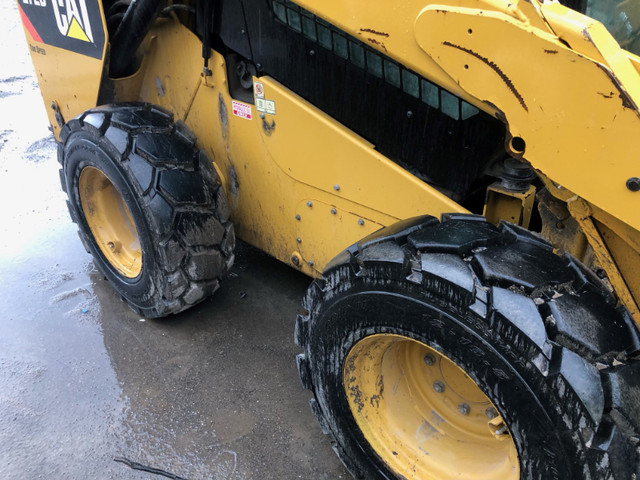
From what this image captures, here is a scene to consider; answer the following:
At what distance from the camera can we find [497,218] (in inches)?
75.0

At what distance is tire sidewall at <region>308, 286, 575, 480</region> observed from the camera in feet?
4.44

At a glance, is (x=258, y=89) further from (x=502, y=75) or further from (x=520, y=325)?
(x=520, y=325)

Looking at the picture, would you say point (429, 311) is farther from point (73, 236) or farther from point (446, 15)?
point (73, 236)

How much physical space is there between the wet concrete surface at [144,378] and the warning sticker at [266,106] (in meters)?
1.18

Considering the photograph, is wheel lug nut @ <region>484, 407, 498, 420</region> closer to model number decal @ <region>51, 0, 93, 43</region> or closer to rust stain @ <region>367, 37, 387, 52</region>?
rust stain @ <region>367, 37, 387, 52</region>

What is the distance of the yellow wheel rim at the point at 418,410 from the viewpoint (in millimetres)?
1771

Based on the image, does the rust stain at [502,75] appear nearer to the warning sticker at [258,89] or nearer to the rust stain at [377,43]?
the rust stain at [377,43]

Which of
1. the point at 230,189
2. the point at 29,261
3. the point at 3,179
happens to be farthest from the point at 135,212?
the point at 3,179

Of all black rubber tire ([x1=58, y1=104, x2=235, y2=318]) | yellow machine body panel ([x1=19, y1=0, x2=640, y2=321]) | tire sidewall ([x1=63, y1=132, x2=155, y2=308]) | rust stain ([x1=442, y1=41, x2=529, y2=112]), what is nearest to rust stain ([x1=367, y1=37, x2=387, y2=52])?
yellow machine body panel ([x1=19, y1=0, x2=640, y2=321])

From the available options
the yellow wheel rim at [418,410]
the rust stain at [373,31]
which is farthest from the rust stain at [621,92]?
the yellow wheel rim at [418,410]

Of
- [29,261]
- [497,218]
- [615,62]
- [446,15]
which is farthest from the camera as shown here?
[29,261]

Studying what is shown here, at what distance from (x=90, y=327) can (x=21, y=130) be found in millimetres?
3473

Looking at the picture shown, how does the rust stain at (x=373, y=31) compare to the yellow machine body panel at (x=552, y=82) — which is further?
the rust stain at (x=373, y=31)

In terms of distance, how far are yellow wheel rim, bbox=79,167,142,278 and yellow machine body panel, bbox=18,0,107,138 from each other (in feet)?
1.60
